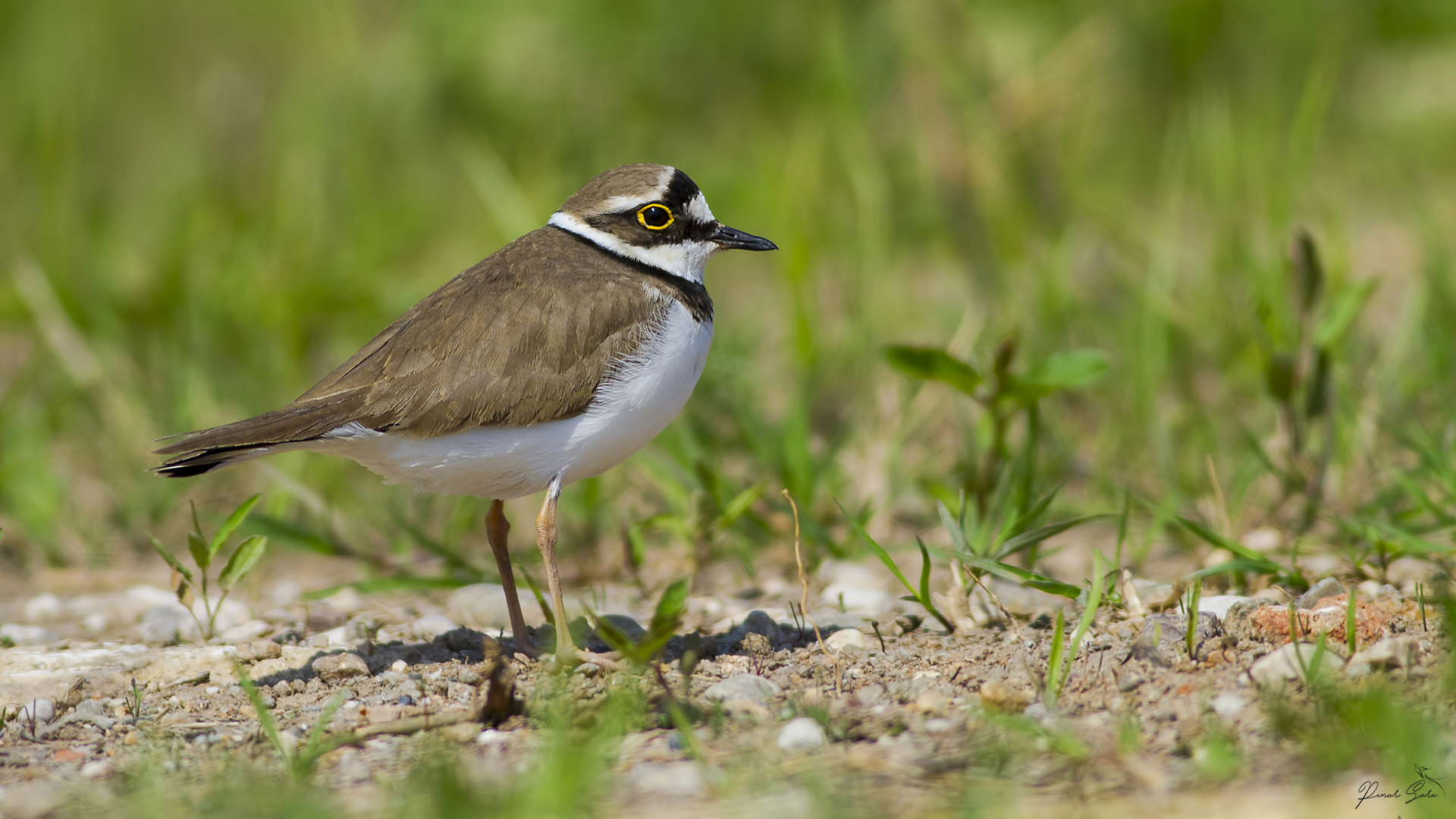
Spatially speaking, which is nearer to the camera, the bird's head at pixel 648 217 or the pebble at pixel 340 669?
the pebble at pixel 340 669

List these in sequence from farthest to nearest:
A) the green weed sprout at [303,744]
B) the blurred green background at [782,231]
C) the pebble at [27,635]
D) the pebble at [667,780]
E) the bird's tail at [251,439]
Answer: the blurred green background at [782,231] → the pebble at [27,635] → the bird's tail at [251,439] → the green weed sprout at [303,744] → the pebble at [667,780]

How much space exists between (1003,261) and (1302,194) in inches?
61.7

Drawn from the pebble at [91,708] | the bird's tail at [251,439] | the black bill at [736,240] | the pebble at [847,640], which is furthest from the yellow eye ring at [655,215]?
the pebble at [91,708]

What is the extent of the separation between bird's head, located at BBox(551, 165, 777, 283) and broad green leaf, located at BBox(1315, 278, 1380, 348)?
2.22m

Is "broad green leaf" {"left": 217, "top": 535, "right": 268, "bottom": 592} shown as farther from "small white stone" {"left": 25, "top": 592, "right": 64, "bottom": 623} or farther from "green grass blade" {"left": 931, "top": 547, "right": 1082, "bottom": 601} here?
"green grass blade" {"left": 931, "top": 547, "right": 1082, "bottom": 601}

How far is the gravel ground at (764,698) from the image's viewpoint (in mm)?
2957

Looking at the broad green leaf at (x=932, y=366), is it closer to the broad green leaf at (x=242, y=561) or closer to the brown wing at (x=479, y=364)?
→ the brown wing at (x=479, y=364)

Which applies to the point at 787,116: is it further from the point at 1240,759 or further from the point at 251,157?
the point at 1240,759

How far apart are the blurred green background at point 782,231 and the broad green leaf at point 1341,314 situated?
154 mm

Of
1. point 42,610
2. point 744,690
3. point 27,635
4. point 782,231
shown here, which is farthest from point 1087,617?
point 42,610

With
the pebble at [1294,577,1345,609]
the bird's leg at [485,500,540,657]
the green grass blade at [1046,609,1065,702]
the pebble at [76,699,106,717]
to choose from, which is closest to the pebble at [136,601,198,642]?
the pebble at [76,699,106,717]

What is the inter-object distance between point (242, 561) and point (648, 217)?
5.72 feet

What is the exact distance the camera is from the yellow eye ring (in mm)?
4672

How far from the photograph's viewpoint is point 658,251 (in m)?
4.70
